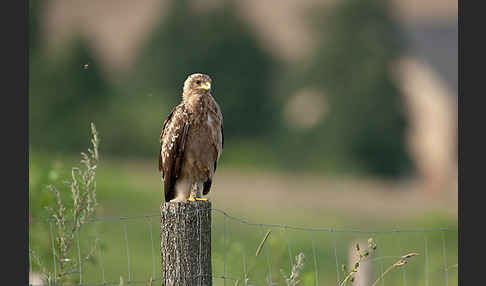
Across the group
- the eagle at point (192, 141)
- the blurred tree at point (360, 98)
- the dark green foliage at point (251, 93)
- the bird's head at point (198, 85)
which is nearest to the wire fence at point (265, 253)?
the eagle at point (192, 141)

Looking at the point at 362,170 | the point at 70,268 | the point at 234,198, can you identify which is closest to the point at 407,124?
the point at 362,170

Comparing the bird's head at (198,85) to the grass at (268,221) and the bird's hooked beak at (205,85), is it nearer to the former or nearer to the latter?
the bird's hooked beak at (205,85)

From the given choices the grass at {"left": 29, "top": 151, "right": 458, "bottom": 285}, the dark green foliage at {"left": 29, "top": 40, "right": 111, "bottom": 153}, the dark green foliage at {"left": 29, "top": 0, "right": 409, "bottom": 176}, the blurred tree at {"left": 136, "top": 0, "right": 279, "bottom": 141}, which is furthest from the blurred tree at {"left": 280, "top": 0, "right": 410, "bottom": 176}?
the dark green foliage at {"left": 29, "top": 40, "right": 111, "bottom": 153}

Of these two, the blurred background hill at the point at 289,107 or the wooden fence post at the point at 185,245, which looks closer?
the wooden fence post at the point at 185,245

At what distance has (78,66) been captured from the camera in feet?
76.7

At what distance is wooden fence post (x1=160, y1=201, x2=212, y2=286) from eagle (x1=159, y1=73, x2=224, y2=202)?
1088mm

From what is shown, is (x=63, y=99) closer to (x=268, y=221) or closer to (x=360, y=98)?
(x=360, y=98)

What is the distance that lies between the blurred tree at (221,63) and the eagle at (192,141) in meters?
21.7

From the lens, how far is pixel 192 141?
16.8 ft

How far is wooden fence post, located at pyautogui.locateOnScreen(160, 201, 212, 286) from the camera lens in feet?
12.8

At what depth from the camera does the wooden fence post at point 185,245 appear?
154 inches

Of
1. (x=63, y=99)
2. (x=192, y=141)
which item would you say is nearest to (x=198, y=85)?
(x=192, y=141)

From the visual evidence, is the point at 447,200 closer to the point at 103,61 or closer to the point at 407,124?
the point at 407,124

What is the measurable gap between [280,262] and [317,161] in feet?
61.8
